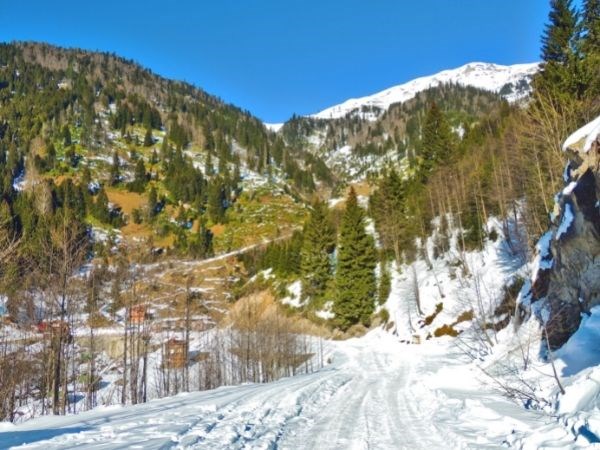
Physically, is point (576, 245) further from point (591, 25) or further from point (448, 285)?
point (448, 285)

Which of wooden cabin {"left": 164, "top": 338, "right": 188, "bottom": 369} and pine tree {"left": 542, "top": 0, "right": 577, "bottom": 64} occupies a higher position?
pine tree {"left": 542, "top": 0, "right": 577, "bottom": 64}

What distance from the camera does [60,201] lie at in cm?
10494

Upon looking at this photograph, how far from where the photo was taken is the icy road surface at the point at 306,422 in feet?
28.0

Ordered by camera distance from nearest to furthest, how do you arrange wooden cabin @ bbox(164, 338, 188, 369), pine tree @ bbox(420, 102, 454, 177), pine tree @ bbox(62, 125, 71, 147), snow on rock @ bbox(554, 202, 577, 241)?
1. snow on rock @ bbox(554, 202, 577, 241)
2. wooden cabin @ bbox(164, 338, 188, 369)
3. pine tree @ bbox(420, 102, 454, 177)
4. pine tree @ bbox(62, 125, 71, 147)

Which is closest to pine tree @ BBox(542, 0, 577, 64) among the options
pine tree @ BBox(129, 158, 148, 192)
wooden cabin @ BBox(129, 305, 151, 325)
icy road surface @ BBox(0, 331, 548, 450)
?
icy road surface @ BBox(0, 331, 548, 450)

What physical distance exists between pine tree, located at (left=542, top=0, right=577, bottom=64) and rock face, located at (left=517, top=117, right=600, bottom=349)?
20.8 m

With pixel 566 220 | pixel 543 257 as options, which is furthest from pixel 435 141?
pixel 566 220

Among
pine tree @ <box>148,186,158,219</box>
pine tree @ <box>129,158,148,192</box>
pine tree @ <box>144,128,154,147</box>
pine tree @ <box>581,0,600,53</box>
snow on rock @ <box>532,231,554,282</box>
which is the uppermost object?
pine tree @ <box>144,128,154,147</box>

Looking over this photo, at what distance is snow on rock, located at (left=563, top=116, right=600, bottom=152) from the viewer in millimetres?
11781

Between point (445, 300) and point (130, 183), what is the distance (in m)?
104

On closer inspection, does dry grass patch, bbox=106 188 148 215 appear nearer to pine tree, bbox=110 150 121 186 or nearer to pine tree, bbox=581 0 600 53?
pine tree, bbox=110 150 121 186

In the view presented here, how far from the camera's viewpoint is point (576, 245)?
13289mm

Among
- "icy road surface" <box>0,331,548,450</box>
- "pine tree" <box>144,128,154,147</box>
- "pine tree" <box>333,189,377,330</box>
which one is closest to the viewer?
"icy road surface" <box>0,331,548,450</box>

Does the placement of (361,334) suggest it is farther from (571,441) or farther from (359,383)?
(571,441)
